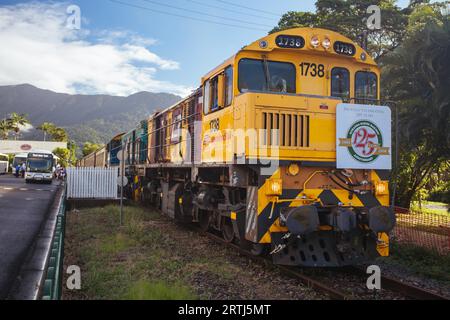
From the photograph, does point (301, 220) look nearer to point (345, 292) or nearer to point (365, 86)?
point (345, 292)

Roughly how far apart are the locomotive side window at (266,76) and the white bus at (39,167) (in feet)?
104

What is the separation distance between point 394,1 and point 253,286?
799 inches

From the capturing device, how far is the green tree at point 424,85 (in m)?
11.8

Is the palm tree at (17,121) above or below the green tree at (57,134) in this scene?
above

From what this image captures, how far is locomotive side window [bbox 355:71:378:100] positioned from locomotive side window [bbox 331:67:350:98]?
21cm

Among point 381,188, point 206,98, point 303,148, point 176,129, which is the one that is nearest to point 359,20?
point 176,129

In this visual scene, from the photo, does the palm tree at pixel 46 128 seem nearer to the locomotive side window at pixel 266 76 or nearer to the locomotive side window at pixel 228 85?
the locomotive side window at pixel 228 85

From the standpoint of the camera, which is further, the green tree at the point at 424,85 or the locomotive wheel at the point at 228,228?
the green tree at the point at 424,85

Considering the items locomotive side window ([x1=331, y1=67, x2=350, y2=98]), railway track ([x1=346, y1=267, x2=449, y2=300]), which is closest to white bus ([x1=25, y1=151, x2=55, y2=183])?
locomotive side window ([x1=331, y1=67, x2=350, y2=98])

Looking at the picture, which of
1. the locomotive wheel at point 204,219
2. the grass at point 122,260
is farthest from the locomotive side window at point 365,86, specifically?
the grass at point 122,260

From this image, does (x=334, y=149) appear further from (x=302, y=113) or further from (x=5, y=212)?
(x=5, y=212)

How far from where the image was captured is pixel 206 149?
9109 mm
